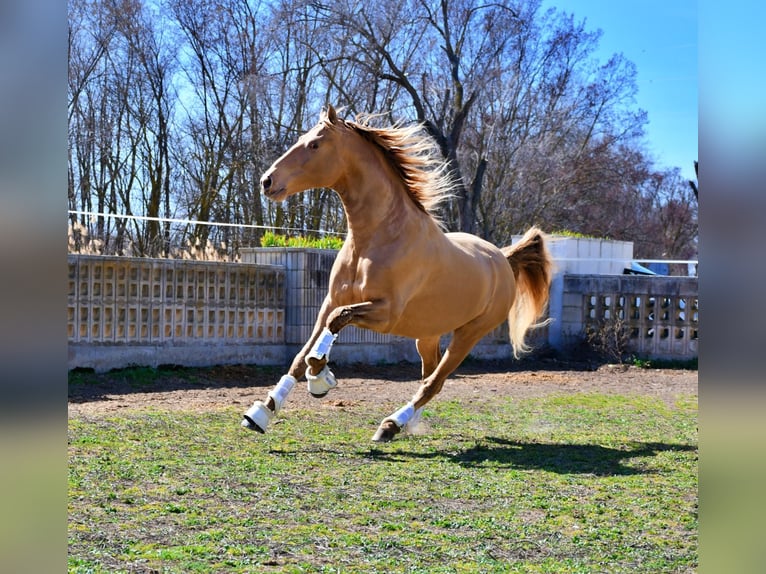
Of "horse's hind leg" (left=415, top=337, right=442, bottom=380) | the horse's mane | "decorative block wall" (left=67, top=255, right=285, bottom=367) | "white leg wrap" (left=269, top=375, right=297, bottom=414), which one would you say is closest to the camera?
"white leg wrap" (left=269, top=375, right=297, bottom=414)

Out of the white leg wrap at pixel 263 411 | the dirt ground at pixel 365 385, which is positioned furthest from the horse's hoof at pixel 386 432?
the dirt ground at pixel 365 385

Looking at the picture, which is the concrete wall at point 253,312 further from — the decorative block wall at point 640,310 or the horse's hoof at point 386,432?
the horse's hoof at point 386,432

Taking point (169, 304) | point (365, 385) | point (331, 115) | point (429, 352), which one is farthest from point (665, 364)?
point (331, 115)

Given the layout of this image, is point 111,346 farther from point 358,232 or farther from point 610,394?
point 610,394

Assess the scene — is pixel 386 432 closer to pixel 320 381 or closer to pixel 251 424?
pixel 320 381

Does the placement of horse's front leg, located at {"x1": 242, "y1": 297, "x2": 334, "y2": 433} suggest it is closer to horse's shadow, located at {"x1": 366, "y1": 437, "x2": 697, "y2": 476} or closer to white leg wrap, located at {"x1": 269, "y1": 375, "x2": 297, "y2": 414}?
white leg wrap, located at {"x1": 269, "y1": 375, "x2": 297, "y2": 414}

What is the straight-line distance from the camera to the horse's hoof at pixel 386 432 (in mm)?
6074

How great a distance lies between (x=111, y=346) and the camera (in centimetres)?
952

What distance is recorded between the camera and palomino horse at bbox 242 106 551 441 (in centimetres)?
551

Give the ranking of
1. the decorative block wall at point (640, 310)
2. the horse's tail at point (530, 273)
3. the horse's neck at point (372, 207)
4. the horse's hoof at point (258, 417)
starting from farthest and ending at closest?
the decorative block wall at point (640, 310) → the horse's tail at point (530, 273) → the horse's neck at point (372, 207) → the horse's hoof at point (258, 417)

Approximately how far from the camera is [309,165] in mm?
5598

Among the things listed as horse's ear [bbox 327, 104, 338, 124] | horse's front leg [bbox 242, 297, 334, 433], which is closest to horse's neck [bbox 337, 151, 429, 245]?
horse's ear [bbox 327, 104, 338, 124]

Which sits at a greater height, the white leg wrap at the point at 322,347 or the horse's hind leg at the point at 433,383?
the white leg wrap at the point at 322,347

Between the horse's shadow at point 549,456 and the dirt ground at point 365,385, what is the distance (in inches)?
102
